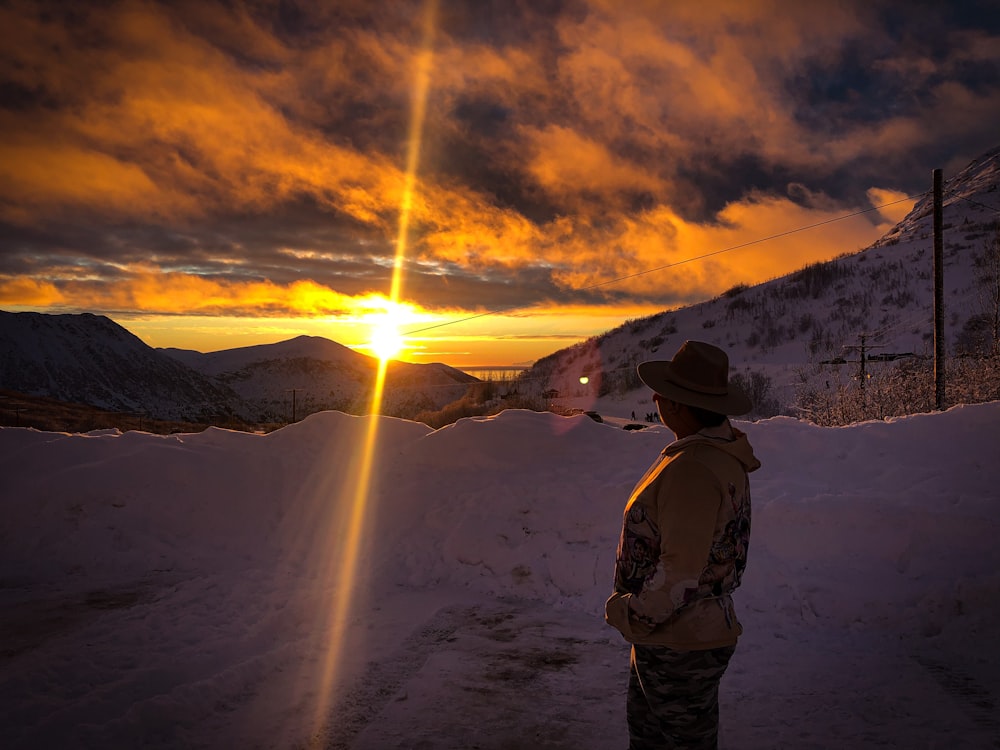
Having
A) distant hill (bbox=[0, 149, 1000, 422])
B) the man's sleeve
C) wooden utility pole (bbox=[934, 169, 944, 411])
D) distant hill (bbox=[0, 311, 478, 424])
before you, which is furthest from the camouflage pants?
distant hill (bbox=[0, 311, 478, 424])

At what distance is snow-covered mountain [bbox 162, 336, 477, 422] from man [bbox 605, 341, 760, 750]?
78488 millimetres

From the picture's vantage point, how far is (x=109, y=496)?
9.52 metres

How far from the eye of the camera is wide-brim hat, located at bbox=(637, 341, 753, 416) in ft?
8.92

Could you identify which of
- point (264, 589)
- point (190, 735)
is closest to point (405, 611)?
point (264, 589)

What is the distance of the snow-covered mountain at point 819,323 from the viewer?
3925 cm

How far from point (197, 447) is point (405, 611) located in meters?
6.11

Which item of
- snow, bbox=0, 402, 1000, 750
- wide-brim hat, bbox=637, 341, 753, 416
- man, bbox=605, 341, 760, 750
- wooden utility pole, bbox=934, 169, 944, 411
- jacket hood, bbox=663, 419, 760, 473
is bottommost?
snow, bbox=0, 402, 1000, 750

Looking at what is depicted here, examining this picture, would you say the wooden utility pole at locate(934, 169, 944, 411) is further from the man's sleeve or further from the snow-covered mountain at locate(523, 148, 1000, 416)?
the snow-covered mountain at locate(523, 148, 1000, 416)

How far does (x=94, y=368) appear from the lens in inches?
3420

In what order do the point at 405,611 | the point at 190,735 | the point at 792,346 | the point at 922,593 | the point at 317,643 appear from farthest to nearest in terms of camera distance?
the point at 792,346 → the point at 405,611 → the point at 922,593 → the point at 317,643 → the point at 190,735

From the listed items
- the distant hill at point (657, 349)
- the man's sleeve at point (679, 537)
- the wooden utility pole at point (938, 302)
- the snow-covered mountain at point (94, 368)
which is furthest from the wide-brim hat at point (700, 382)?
the snow-covered mountain at point (94, 368)

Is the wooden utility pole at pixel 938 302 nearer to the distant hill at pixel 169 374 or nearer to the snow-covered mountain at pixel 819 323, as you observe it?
the snow-covered mountain at pixel 819 323

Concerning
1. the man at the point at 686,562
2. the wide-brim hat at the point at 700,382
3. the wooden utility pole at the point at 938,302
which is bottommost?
the man at the point at 686,562

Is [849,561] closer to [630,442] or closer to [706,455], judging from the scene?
[630,442]
